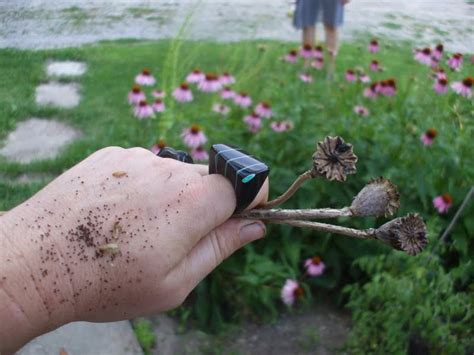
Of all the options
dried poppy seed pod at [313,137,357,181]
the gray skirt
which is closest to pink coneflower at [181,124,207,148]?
dried poppy seed pod at [313,137,357,181]

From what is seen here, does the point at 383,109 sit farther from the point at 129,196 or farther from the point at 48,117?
the point at 129,196

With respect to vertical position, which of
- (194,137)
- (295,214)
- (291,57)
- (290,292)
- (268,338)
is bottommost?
(268,338)

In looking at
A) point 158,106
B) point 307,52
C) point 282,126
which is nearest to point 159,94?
point 158,106

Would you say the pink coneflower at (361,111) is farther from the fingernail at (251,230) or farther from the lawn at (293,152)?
the fingernail at (251,230)

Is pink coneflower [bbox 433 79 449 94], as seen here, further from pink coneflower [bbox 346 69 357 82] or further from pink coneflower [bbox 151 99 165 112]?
pink coneflower [bbox 151 99 165 112]

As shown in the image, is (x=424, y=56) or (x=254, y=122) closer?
(x=254, y=122)

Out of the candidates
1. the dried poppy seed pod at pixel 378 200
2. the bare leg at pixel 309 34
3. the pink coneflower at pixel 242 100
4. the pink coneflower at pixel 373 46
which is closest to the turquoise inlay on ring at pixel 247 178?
the dried poppy seed pod at pixel 378 200

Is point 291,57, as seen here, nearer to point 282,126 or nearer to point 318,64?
point 318,64

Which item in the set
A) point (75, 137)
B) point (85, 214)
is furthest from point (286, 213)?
point (75, 137)
